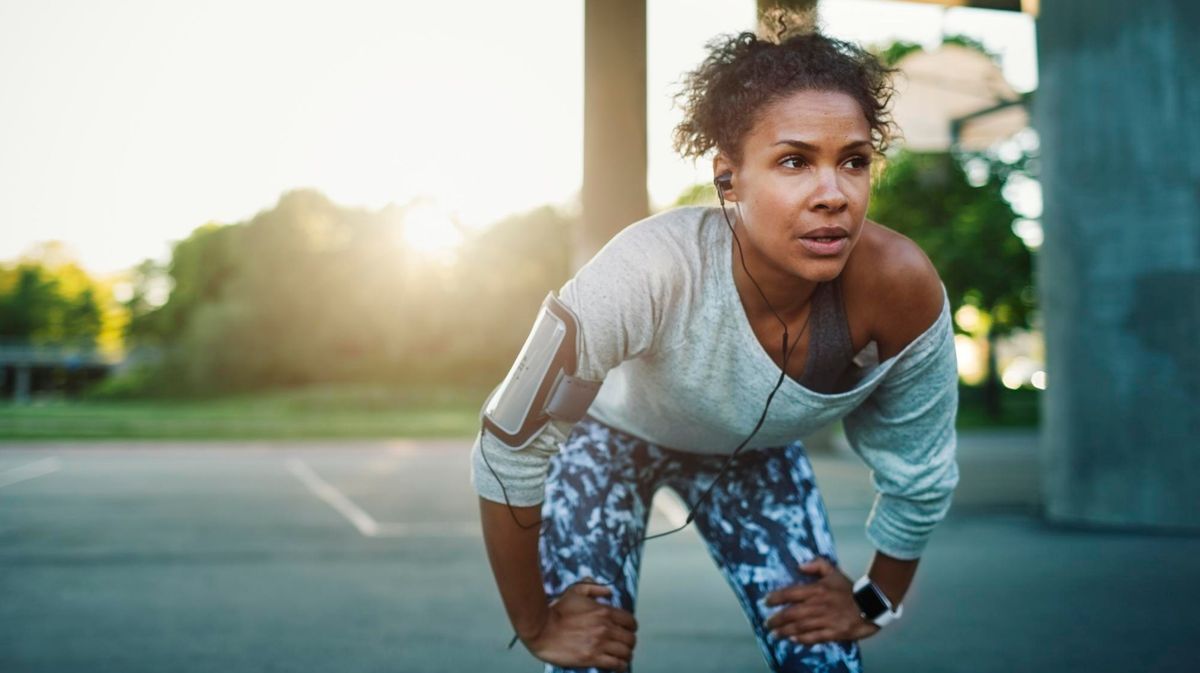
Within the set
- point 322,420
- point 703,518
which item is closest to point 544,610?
point 703,518

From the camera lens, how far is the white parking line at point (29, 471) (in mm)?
9726

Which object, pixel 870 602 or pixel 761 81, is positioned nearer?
pixel 761 81

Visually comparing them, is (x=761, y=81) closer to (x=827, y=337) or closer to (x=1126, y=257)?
(x=827, y=337)

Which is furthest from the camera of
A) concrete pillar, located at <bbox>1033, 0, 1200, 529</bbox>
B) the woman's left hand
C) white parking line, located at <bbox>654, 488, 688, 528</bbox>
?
white parking line, located at <bbox>654, 488, 688, 528</bbox>

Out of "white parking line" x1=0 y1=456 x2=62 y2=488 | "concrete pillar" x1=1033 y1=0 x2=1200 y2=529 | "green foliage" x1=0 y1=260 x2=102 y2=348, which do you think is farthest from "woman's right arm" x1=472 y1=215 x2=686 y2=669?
"green foliage" x1=0 y1=260 x2=102 y2=348

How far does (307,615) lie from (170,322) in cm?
4677

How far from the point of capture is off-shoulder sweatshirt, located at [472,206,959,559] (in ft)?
5.57

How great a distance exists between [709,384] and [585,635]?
0.53 meters

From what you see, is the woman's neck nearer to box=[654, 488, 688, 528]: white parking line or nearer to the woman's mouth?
the woman's mouth

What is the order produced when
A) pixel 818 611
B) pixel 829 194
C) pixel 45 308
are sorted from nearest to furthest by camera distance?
pixel 829 194, pixel 818 611, pixel 45 308

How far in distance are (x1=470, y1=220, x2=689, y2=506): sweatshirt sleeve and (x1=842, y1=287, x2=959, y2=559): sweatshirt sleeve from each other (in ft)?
1.61

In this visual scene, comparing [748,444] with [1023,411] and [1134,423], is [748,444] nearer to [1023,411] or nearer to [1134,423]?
[1134,423]

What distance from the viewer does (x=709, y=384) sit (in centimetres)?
183

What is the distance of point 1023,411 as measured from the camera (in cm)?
2475
